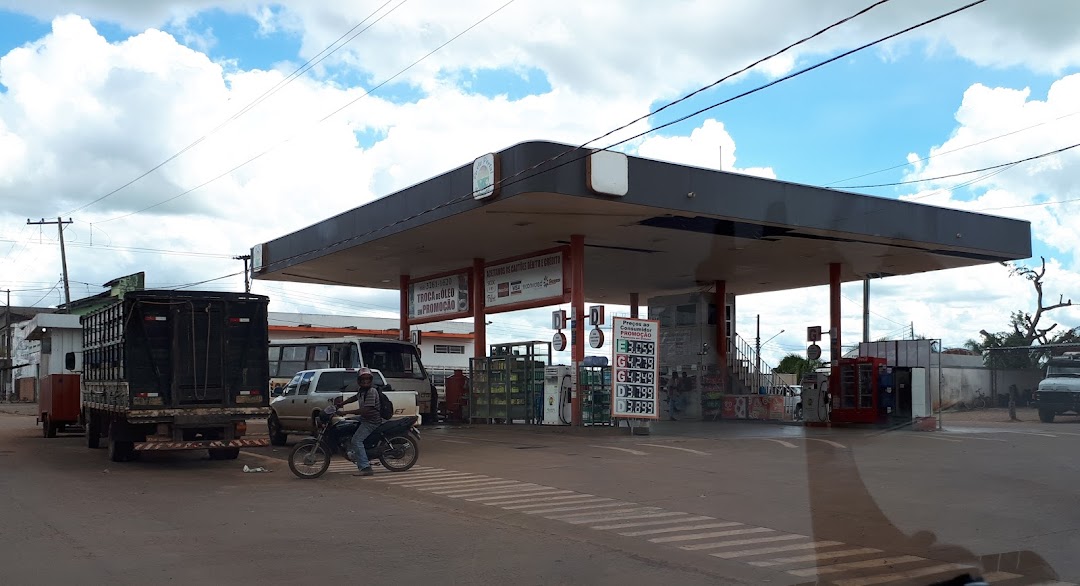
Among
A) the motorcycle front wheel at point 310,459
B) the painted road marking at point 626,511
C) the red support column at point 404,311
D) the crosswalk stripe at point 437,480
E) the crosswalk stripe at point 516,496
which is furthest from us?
the red support column at point 404,311

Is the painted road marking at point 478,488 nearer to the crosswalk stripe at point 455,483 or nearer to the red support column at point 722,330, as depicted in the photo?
the crosswalk stripe at point 455,483

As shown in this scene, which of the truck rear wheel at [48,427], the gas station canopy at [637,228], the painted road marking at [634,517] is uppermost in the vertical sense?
the gas station canopy at [637,228]

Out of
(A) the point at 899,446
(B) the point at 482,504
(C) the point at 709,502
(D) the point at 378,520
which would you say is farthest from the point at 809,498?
(A) the point at 899,446

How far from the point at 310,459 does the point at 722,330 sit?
77.1ft

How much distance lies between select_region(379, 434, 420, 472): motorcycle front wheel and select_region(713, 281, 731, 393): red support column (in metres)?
20.1

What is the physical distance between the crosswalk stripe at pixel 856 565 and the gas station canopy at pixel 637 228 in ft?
45.3

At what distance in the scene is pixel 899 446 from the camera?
2002 cm

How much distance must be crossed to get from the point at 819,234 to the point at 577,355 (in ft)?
23.7

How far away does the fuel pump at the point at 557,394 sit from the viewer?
89.6ft

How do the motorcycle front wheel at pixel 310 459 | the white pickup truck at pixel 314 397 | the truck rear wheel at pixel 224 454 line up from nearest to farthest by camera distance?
the motorcycle front wheel at pixel 310 459 → the truck rear wheel at pixel 224 454 → the white pickup truck at pixel 314 397

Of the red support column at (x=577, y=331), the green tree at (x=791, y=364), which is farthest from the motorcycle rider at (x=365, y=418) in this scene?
the green tree at (x=791, y=364)

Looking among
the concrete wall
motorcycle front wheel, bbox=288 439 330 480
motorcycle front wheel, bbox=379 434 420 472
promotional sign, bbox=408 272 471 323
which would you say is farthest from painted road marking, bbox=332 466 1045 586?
Result: the concrete wall

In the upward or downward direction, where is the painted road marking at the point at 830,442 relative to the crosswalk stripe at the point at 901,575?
downward

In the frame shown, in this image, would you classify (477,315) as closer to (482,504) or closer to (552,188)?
(552,188)
